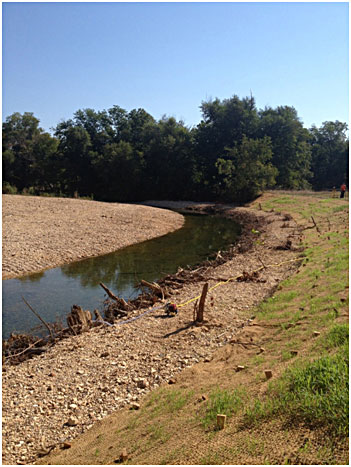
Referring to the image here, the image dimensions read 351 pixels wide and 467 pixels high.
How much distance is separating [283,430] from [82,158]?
162ft

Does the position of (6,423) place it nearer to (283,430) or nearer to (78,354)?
(78,354)

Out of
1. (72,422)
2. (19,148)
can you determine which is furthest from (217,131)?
(72,422)

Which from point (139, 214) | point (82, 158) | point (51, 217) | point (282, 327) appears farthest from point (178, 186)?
point (282, 327)

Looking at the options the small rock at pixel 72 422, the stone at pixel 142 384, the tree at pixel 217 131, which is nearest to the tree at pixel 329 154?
the tree at pixel 217 131

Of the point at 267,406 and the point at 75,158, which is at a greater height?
the point at 75,158

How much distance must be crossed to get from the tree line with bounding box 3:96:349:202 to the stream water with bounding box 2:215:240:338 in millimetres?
19585

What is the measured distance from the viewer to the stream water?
11914 mm

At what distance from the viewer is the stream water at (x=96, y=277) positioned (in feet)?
39.1

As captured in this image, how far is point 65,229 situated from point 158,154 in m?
26.8

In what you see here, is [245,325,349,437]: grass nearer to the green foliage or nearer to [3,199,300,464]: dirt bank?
the green foliage

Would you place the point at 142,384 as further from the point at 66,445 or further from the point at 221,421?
the point at 221,421

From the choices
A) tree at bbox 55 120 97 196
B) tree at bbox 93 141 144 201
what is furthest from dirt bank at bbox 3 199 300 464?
tree at bbox 55 120 97 196

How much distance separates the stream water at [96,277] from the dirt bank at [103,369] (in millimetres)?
3004

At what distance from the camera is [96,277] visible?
16.2m
